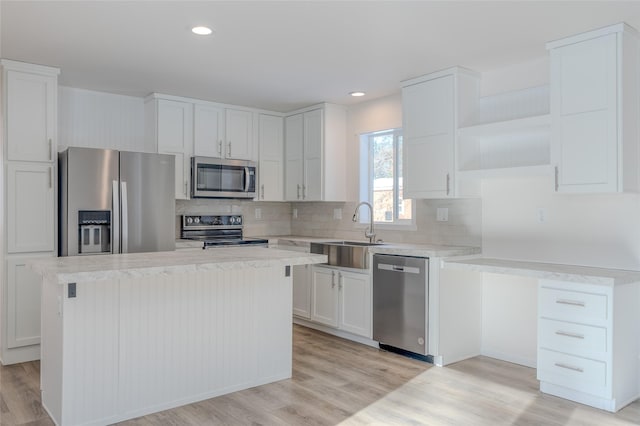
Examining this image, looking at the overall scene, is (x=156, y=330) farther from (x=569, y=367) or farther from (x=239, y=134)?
(x=239, y=134)

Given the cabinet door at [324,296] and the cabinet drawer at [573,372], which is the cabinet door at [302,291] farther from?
the cabinet drawer at [573,372]

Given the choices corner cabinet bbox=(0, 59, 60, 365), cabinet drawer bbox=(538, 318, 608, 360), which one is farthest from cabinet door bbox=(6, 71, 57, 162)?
cabinet drawer bbox=(538, 318, 608, 360)

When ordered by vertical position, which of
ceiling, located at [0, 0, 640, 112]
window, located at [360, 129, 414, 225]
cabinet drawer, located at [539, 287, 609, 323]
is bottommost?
→ cabinet drawer, located at [539, 287, 609, 323]

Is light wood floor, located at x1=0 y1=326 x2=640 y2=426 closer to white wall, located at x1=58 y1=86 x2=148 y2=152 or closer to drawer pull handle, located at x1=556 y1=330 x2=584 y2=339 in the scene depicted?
drawer pull handle, located at x1=556 y1=330 x2=584 y2=339

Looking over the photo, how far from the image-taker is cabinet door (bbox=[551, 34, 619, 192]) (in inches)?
119

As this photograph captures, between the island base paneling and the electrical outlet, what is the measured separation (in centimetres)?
170

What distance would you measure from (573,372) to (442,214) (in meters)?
1.73

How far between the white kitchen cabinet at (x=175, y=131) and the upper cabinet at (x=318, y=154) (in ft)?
4.02

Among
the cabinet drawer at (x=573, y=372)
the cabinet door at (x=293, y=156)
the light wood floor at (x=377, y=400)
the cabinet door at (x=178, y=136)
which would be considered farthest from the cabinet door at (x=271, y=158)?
the cabinet drawer at (x=573, y=372)

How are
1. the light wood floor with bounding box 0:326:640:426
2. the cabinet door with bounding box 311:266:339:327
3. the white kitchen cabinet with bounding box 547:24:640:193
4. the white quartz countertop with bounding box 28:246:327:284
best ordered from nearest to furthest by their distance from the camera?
the white quartz countertop with bounding box 28:246:327:284 → the light wood floor with bounding box 0:326:640:426 → the white kitchen cabinet with bounding box 547:24:640:193 → the cabinet door with bounding box 311:266:339:327

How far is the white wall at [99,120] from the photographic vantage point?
460 cm

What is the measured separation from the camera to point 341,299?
14.8 ft

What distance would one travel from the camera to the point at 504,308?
155 inches

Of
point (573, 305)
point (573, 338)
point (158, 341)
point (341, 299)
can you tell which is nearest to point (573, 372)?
point (573, 338)
